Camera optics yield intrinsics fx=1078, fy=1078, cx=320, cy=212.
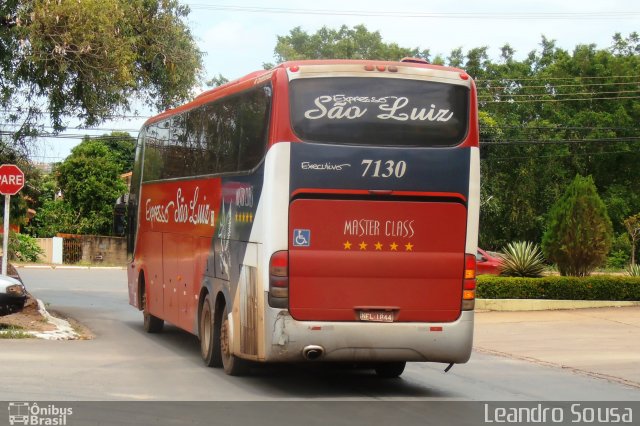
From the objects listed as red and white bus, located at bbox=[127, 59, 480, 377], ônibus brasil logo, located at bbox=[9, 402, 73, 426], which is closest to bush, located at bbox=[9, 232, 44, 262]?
red and white bus, located at bbox=[127, 59, 480, 377]

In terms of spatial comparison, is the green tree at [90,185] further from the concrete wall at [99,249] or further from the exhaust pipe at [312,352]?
the exhaust pipe at [312,352]

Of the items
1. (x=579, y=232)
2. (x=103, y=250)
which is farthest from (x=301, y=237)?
(x=103, y=250)

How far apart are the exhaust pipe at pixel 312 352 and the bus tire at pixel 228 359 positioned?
1.71m

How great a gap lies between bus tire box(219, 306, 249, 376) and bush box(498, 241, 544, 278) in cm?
1535

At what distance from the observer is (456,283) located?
42.0 ft

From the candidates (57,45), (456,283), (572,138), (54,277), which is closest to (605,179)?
(572,138)

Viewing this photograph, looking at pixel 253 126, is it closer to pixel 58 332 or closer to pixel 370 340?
pixel 370 340

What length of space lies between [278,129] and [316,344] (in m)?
2.51

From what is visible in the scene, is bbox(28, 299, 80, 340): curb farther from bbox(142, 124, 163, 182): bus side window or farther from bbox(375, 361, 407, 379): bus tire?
bbox(375, 361, 407, 379): bus tire

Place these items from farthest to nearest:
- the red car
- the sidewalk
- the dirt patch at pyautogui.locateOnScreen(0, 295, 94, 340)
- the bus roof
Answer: the red car < the dirt patch at pyautogui.locateOnScreen(0, 295, 94, 340) < the sidewalk < the bus roof

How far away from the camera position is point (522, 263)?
92.8ft

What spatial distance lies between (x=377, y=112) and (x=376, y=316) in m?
2.40

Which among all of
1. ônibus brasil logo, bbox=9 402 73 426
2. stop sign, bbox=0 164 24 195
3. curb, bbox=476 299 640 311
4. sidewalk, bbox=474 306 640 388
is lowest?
sidewalk, bbox=474 306 640 388

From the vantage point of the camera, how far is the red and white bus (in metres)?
12.4
